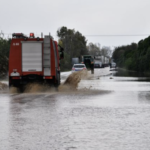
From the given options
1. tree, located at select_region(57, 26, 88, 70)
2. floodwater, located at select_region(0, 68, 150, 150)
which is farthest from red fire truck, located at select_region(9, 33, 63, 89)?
tree, located at select_region(57, 26, 88, 70)

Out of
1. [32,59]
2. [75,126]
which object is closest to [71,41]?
[32,59]

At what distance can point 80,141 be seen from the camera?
31.3 feet

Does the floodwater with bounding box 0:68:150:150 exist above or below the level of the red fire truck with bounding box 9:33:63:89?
below

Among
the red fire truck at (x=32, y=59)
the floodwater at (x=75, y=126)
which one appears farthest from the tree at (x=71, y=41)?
the floodwater at (x=75, y=126)

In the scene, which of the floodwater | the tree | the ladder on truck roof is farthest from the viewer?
the tree

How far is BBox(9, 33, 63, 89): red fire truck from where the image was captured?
2445 centimetres

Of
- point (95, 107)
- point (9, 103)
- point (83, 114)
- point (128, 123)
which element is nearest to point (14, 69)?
point (9, 103)

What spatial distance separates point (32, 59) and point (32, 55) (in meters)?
0.19

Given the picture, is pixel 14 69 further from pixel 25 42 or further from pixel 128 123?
pixel 128 123

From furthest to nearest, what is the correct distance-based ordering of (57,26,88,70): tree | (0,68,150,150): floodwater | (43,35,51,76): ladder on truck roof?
(57,26,88,70): tree < (43,35,51,76): ladder on truck roof < (0,68,150,150): floodwater

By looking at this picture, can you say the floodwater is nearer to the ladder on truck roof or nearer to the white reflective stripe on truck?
the ladder on truck roof

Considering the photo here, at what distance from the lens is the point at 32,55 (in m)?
24.6

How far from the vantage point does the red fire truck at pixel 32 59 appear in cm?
2445

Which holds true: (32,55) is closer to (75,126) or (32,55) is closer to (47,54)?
(47,54)
